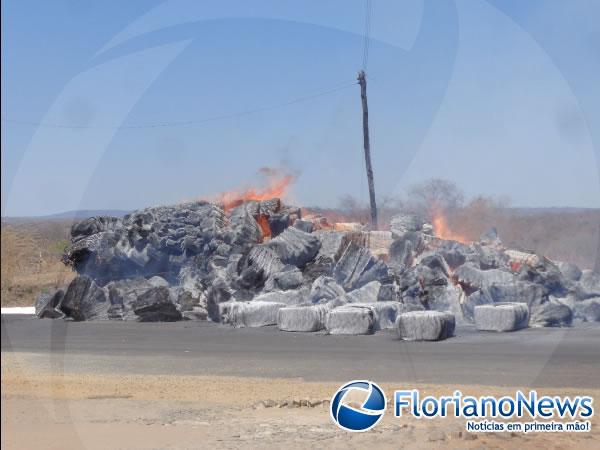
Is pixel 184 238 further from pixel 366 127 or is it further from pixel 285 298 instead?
pixel 366 127

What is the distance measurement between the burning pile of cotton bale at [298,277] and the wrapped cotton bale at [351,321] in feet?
0.08

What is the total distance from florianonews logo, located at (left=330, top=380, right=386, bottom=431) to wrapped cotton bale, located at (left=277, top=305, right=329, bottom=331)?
985 cm

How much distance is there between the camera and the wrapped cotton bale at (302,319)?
21.5 metres

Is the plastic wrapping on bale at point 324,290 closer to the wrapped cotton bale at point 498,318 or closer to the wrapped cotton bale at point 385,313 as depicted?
the wrapped cotton bale at point 385,313

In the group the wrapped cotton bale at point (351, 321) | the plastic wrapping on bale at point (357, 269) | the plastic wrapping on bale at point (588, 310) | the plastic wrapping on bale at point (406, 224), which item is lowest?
the plastic wrapping on bale at point (588, 310)

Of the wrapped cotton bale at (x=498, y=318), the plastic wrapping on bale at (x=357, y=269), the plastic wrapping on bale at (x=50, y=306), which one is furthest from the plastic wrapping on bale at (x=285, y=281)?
the wrapped cotton bale at (x=498, y=318)

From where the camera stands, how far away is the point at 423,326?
18922mm

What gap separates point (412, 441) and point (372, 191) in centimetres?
3445

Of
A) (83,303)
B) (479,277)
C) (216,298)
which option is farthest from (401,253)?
(83,303)

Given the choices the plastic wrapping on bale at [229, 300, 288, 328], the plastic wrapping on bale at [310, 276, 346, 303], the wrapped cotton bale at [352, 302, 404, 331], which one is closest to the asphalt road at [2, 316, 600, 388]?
the plastic wrapping on bale at [229, 300, 288, 328]

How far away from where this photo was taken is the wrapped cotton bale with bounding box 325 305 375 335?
2058cm

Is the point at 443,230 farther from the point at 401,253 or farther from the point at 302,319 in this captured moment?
the point at 302,319

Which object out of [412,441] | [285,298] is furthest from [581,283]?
[412,441]

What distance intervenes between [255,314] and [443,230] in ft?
55.1
